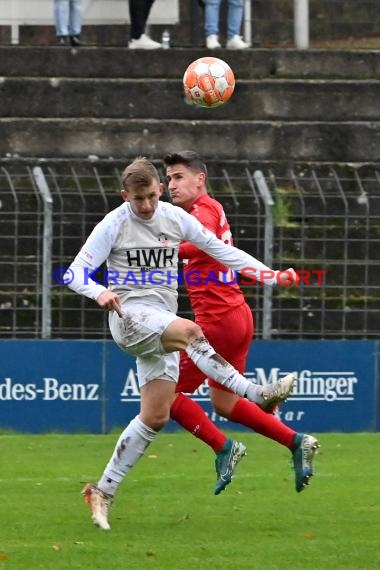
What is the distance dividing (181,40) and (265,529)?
1170 cm

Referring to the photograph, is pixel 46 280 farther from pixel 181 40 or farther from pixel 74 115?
pixel 181 40

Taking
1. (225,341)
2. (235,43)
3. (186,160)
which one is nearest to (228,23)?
(235,43)

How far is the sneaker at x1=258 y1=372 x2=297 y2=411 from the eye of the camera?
7.71 m

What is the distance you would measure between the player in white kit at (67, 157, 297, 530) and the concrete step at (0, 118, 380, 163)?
7.76 metres

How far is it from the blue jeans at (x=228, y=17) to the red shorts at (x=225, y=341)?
8339mm

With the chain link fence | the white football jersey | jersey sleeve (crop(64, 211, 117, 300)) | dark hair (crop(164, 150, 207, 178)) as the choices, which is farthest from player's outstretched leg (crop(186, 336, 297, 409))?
the chain link fence

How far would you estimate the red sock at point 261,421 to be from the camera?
27.3 feet

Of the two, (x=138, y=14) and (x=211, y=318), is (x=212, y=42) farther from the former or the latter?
(x=211, y=318)

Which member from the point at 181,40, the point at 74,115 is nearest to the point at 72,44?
the point at 74,115

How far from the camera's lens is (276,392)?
771 centimetres

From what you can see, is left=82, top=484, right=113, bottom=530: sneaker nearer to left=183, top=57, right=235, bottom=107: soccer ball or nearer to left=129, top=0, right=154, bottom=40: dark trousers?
left=183, top=57, right=235, bottom=107: soccer ball

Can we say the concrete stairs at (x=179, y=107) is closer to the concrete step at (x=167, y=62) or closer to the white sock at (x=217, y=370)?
the concrete step at (x=167, y=62)

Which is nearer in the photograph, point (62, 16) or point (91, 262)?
point (91, 262)

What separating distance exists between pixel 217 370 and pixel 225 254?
0.70 m
